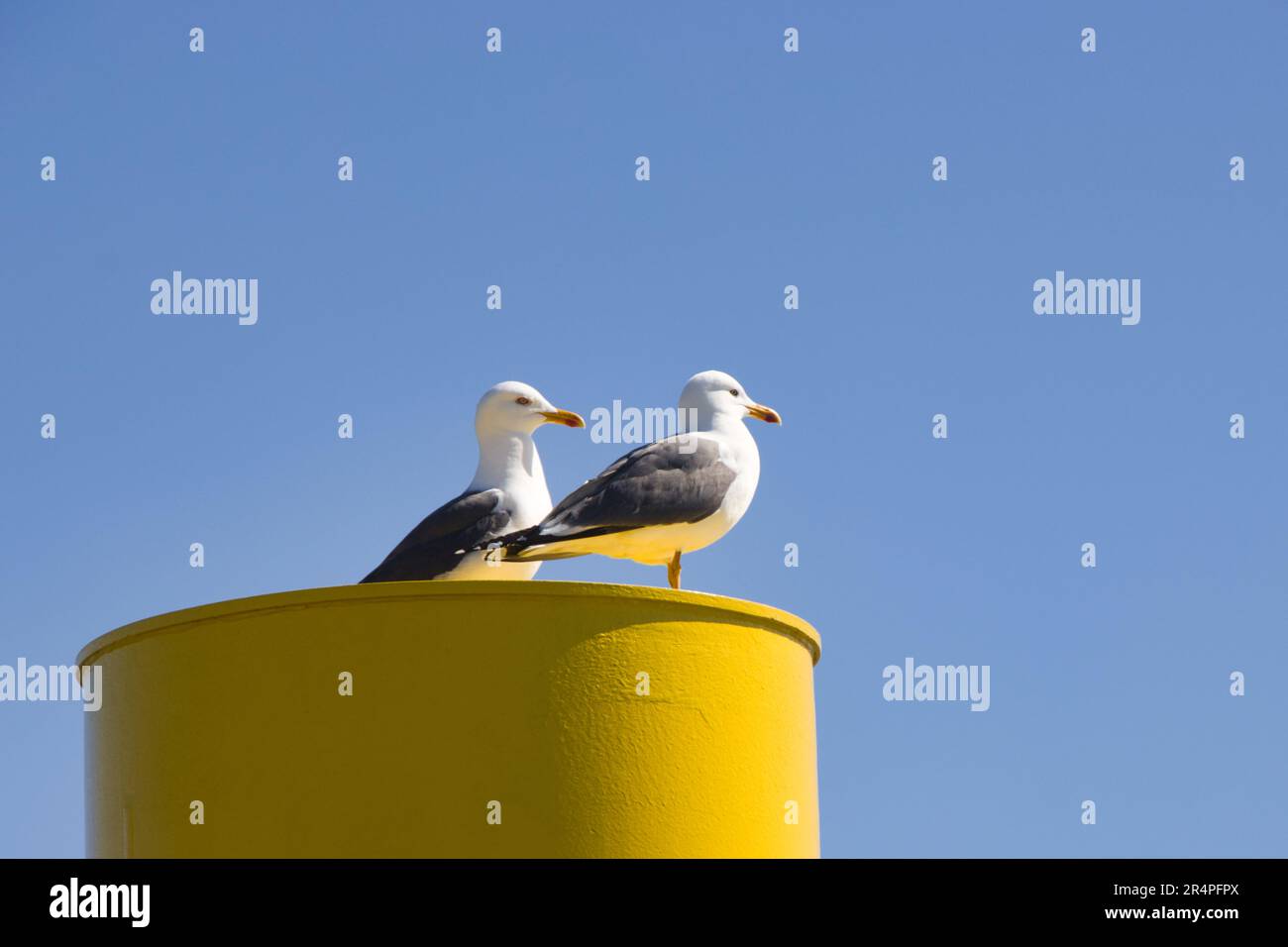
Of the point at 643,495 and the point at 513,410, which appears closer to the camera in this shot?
the point at 643,495

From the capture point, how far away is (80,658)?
10.7m

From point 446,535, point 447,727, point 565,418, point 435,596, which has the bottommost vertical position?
point 447,727

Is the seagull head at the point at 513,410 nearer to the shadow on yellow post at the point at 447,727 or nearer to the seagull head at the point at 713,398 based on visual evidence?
the seagull head at the point at 713,398

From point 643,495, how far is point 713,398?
1179mm

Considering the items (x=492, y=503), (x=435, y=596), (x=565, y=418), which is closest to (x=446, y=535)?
(x=492, y=503)

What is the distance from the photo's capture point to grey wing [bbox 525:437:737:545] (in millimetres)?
12688

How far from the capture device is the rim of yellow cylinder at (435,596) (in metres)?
9.54

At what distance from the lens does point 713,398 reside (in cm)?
1373

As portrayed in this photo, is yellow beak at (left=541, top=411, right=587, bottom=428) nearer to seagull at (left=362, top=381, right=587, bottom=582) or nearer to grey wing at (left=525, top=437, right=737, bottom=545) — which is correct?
seagull at (left=362, top=381, right=587, bottom=582)

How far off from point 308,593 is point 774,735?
89.1 inches

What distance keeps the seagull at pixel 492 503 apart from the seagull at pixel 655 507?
1.29ft

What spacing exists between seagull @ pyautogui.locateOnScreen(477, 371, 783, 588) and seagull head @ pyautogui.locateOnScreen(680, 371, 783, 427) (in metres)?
0.20

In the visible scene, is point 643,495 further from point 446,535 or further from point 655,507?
point 446,535
